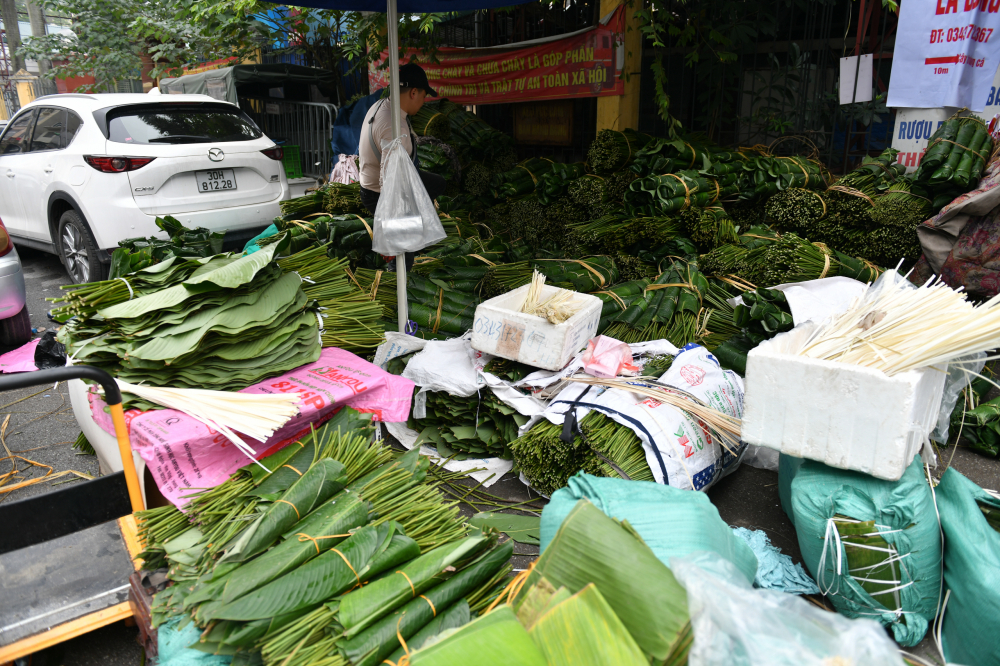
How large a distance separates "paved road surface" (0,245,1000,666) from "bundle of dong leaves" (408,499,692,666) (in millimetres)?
1064

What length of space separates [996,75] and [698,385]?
397 cm

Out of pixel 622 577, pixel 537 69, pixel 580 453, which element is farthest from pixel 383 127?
pixel 537 69

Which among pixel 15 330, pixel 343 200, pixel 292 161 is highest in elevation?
pixel 292 161

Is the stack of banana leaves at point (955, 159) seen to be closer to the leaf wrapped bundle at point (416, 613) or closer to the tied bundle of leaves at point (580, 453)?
the tied bundle of leaves at point (580, 453)

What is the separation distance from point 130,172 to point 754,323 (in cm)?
518

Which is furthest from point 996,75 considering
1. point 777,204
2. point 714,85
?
point 714,85

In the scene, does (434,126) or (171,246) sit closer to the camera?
(171,246)

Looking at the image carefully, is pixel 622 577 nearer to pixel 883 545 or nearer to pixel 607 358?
pixel 883 545

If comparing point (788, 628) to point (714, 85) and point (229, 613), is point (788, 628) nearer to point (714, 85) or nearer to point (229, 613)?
point (229, 613)

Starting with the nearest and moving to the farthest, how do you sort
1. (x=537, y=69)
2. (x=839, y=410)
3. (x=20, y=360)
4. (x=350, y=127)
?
(x=839, y=410), (x=20, y=360), (x=537, y=69), (x=350, y=127)

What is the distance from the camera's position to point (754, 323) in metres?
3.50

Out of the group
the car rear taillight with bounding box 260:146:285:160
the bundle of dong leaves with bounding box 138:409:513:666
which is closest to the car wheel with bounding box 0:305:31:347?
the car rear taillight with bounding box 260:146:285:160

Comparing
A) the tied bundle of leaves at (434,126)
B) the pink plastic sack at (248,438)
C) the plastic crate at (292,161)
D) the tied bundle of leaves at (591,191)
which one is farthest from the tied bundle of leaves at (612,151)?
the plastic crate at (292,161)

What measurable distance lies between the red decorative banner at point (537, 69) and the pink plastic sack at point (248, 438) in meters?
4.94
